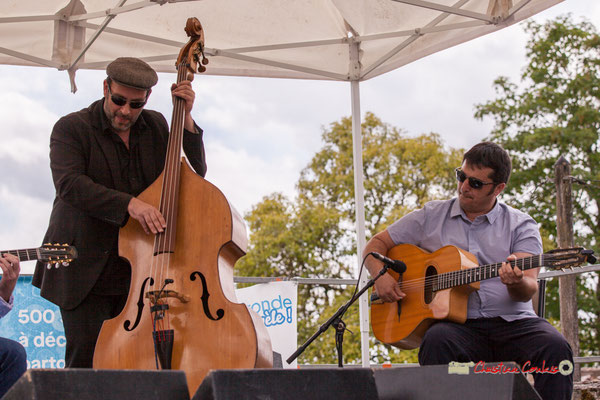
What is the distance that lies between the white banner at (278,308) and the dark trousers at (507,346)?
1849mm

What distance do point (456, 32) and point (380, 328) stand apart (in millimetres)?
2367

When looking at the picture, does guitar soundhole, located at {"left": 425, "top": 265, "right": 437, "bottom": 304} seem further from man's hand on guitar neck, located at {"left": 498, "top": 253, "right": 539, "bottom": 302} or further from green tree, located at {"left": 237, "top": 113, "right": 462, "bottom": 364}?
green tree, located at {"left": 237, "top": 113, "right": 462, "bottom": 364}

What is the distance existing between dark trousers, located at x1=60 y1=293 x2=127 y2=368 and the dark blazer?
0.05 meters

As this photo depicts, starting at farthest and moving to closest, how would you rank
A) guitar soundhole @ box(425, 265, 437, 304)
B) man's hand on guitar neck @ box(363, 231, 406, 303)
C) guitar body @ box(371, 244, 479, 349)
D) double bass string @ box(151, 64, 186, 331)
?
man's hand on guitar neck @ box(363, 231, 406, 303), guitar soundhole @ box(425, 265, 437, 304), guitar body @ box(371, 244, 479, 349), double bass string @ box(151, 64, 186, 331)

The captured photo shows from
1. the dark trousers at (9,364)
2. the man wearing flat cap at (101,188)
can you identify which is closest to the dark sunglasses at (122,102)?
the man wearing flat cap at (101,188)

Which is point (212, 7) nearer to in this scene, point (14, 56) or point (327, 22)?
point (327, 22)

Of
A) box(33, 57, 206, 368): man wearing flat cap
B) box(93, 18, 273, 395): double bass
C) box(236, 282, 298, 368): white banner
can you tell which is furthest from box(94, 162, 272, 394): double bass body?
box(236, 282, 298, 368): white banner

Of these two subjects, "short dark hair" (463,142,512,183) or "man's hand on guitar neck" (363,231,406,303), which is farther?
"man's hand on guitar neck" (363,231,406,303)

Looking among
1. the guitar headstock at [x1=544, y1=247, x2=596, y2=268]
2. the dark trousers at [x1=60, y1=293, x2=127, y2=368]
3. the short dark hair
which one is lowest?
the dark trousers at [x1=60, y1=293, x2=127, y2=368]

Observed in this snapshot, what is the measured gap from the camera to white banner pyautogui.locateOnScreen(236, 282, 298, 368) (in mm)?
5008

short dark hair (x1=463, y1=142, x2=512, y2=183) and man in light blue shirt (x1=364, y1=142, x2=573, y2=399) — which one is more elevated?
short dark hair (x1=463, y1=142, x2=512, y2=183)

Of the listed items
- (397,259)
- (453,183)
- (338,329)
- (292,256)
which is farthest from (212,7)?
(453,183)

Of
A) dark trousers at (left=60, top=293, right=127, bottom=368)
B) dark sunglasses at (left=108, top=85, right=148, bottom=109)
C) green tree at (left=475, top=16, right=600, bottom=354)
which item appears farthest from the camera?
green tree at (left=475, top=16, right=600, bottom=354)

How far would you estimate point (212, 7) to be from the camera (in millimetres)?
5145
